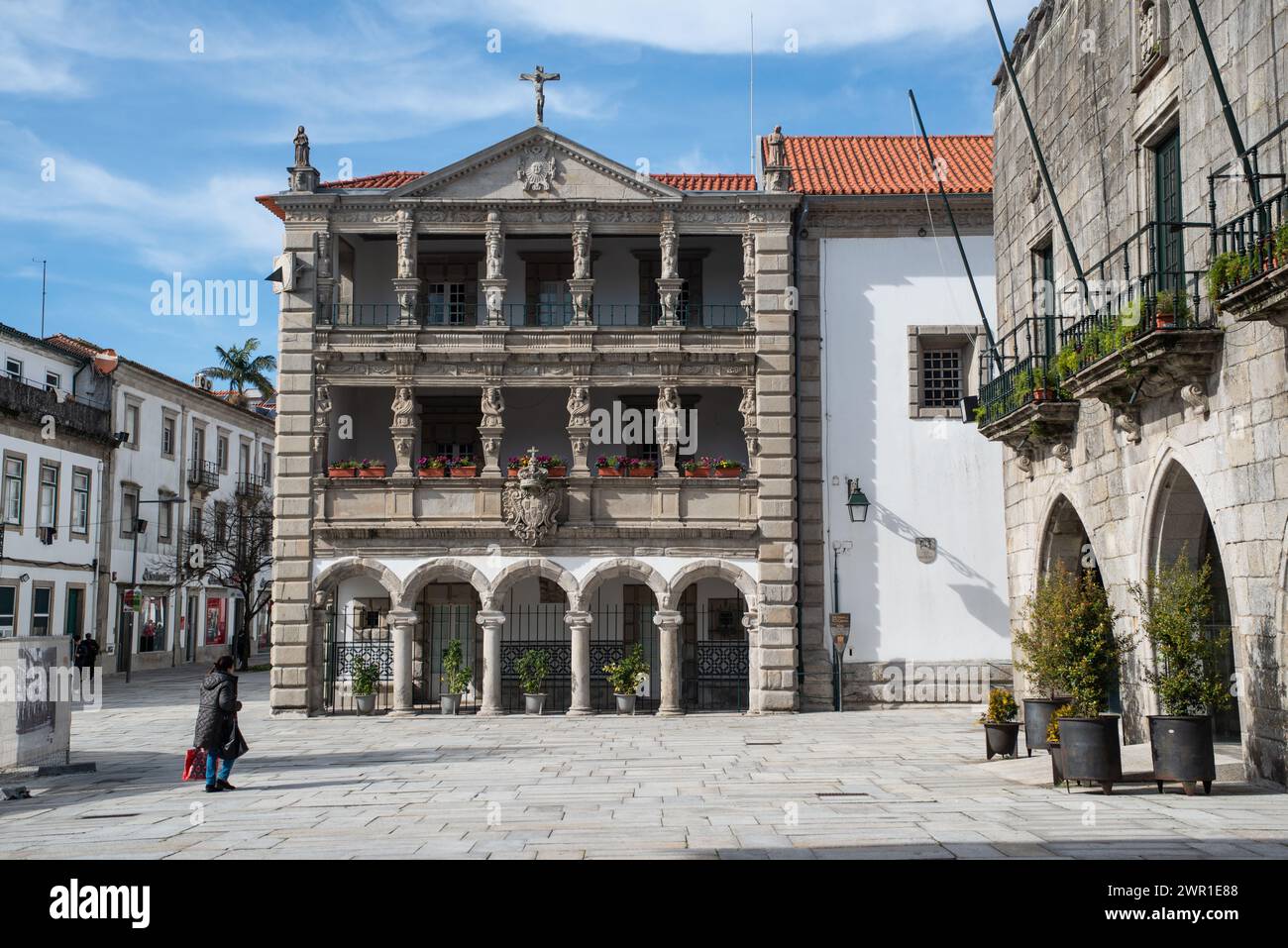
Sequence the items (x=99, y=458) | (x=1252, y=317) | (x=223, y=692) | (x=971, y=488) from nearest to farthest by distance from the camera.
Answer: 1. (x=1252, y=317)
2. (x=223, y=692)
3. (x=971, y=488)
4. (x=99, y=458)

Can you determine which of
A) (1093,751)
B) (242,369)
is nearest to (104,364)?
(242,369)

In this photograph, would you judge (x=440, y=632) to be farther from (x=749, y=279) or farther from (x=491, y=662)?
(x=749, y=279)

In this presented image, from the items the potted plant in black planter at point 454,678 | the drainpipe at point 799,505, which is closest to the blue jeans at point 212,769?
the potted plant in black planter at point 454,678

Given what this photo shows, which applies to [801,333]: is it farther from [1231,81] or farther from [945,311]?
[1231,81]

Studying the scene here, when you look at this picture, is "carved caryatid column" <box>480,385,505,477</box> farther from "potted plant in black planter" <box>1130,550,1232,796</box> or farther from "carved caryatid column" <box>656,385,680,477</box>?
"potted plant in black planter" <box>1130,550,1232,796</box>

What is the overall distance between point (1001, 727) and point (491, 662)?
472 inches

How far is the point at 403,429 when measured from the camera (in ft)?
87.2

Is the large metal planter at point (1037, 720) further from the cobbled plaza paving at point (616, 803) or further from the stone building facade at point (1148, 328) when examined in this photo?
the stone building facade at point (1148, 328)

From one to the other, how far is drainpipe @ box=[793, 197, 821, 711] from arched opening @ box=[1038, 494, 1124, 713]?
676 centimetres

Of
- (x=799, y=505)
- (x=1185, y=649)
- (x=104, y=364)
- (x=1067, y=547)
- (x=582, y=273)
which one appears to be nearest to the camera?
(x=1185, y=649)

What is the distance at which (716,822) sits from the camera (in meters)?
12.5

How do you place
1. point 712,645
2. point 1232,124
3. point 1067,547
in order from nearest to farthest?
point 1232,124, point 1067,547, point 712,645
